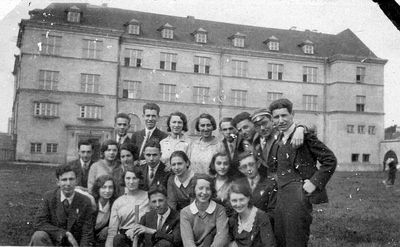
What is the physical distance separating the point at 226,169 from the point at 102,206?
4.27 feet

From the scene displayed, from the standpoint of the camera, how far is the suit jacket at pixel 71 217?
3.87 metres

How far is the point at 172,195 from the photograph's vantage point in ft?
13.1

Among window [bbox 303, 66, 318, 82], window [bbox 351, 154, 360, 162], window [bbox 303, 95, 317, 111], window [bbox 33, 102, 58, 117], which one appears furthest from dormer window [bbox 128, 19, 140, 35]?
window [bbox 351, 154, 360, 162]

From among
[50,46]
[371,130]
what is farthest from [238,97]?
[50,46]

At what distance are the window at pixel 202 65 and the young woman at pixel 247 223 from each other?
18391 mm

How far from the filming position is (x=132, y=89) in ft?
69.3

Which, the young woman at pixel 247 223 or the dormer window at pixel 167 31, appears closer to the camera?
the young woman at pixel 247 223

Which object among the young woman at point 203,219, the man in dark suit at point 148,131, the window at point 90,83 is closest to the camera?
the young woman at point 203,219

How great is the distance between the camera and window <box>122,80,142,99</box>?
20875 millimetres

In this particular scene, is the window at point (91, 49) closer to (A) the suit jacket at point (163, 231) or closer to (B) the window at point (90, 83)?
(B) the window at point (90, 83)

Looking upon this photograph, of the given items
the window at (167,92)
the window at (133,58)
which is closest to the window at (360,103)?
the window at (167,92)

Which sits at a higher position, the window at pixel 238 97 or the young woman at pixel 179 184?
the window at pixel 238 97

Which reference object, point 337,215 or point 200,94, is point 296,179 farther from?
point 200,94

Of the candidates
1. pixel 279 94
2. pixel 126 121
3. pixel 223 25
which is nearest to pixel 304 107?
pixel 279 94
